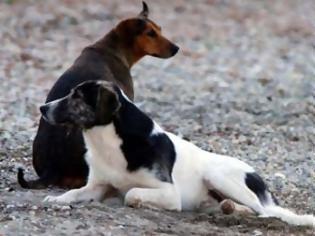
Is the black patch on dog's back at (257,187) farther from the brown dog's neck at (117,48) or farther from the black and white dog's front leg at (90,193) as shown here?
the brown dog's neck at (117,48)

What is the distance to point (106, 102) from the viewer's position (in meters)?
8.00

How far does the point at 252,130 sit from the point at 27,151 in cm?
299

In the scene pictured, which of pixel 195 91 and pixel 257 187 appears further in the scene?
pixel 195 91

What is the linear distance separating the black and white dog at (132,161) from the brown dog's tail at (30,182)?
2.14 ft

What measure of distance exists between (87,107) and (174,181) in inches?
31.8

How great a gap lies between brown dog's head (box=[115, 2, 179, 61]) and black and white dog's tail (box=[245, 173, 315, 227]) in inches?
143

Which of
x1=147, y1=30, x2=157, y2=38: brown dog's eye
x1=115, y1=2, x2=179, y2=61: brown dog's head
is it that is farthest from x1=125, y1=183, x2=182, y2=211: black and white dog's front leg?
x1=147, y1=30, x2=157, y2=38: brown dog's eye

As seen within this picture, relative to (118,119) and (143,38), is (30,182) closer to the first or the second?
(118,119)

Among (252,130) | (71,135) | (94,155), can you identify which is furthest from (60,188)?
(252,130)

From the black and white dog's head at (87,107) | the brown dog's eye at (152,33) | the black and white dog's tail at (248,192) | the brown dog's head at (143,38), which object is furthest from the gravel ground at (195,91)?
the brown dog's eye at (152,33)

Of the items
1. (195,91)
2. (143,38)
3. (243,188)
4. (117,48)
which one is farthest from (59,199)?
(195,91)

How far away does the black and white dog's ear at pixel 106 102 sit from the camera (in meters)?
7.98

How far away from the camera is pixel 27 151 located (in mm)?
10852

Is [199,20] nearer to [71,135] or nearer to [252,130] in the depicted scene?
[252,130]
